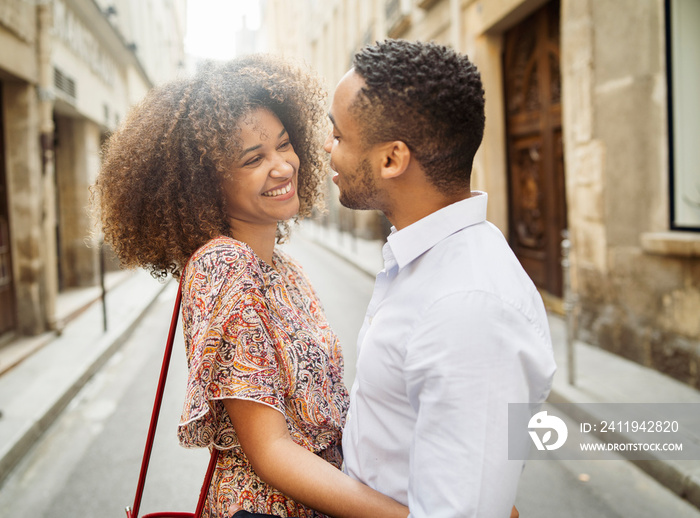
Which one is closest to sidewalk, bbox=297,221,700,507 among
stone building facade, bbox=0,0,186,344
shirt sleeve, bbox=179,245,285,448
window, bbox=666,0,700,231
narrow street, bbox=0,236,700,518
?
narrow street, bbox=0,236,700,518

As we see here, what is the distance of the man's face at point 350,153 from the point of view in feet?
4.33

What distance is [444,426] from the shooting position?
1075mm

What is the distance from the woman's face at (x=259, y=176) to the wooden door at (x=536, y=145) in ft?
23.0

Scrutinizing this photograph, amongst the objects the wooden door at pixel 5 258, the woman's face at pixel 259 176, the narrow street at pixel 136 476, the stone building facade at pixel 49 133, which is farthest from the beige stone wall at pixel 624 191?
the wooden door at pixel 5 258

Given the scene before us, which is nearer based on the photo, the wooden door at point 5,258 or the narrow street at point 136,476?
the narrow street at point 136,476

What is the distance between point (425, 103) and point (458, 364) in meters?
0.51

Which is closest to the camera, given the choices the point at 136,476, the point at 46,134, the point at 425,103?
the point at 425,103

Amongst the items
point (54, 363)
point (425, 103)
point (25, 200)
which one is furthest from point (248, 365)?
point (25, 200)

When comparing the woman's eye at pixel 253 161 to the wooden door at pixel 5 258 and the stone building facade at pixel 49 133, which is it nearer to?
the stone building facade at pixel 49 133

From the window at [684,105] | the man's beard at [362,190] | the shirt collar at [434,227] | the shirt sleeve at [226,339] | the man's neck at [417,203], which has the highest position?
the window at [684,105]

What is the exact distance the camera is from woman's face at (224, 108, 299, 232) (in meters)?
1.69

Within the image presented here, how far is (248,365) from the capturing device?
55.7 inches

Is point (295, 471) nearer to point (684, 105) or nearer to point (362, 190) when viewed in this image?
point (362, 190)

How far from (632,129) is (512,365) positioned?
17.0 feet
